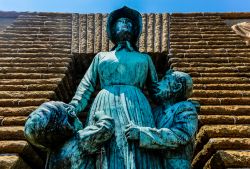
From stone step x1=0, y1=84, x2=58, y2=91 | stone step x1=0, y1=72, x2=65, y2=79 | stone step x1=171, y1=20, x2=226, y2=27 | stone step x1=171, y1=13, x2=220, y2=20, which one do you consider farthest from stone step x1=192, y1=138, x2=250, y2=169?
stone step x1=171, y1=13, x2=220, y2=20

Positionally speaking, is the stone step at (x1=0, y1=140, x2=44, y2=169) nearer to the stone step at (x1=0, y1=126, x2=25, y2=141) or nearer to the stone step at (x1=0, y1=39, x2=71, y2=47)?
the stone step at (x1=0, y1=126, x2=25, y2=141)

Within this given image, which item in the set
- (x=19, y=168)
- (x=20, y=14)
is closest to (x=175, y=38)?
(x=20, y=14)

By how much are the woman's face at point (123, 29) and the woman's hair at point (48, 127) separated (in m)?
1.13

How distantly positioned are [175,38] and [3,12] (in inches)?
113

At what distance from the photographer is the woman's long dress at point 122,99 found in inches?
155

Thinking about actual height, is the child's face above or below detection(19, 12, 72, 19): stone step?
below

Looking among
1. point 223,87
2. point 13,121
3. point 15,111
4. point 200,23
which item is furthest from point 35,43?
point 223,87

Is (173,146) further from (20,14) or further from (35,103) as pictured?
(20,14)

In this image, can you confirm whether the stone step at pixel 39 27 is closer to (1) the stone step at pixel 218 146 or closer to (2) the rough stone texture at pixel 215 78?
(2) the rough stone texture at pixel 215 78

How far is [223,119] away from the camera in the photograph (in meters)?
5.76

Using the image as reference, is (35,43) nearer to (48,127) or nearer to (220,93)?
(220,93)

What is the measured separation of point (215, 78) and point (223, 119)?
1.15 metres

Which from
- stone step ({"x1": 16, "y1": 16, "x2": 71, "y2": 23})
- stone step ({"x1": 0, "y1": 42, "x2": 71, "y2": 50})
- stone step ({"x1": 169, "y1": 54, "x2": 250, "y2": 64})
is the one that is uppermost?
stone step ({"x1": 16, "y1": 16, "x2": 71, "y2": 23})

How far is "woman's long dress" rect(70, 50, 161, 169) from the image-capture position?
393cm
